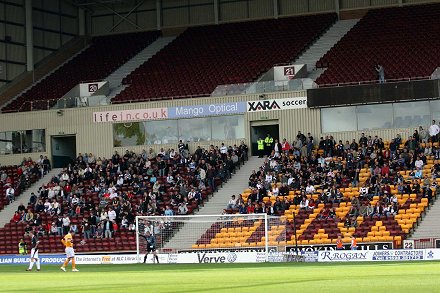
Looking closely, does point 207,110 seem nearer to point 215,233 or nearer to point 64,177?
point 64,177

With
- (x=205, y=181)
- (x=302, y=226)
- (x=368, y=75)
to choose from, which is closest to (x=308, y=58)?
(x=368, y=75)

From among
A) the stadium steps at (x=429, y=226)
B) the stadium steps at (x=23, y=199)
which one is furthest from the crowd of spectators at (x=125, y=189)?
the stadium steps at (x=429, y=226)

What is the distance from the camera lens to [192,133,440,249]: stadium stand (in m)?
52.5

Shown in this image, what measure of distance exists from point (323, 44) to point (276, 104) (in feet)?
30.0

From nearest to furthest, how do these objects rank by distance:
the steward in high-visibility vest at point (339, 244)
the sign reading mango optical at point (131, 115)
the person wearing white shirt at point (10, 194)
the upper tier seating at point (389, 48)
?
the steward in high-visibility vest at point (339, 244) → the upper tier seating at point (389, 48) → the person wearing white shirt at point (10, 194) → the sign reading mango optical at point (131, 115)

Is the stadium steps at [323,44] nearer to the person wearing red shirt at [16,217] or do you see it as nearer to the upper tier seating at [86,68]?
the upper tier seating at [86,68]

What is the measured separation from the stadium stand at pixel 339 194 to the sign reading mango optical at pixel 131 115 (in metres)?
9.47

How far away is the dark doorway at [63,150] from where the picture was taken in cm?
7012

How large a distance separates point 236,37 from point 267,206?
70.8 feet

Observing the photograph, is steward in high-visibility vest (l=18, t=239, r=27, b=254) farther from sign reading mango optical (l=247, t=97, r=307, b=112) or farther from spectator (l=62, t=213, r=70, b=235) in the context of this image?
sign reading mango optical (l=247, t=97, r=307, b=112)

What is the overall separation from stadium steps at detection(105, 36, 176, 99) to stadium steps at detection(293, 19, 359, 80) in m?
11.9

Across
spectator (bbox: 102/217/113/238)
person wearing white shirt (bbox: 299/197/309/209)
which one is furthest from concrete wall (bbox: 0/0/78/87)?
person wearing white shirt (bbox: 299/197/309/209)

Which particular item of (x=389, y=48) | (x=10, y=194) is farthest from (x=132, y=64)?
(x=389, y=48)

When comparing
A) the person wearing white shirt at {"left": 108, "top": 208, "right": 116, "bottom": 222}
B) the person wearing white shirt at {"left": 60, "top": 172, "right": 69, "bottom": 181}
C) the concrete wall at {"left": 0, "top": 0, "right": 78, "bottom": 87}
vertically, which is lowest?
Result: the person wearing white shirt at {"left": 108, "top": 208, "right": 116, "bottom": 222}
